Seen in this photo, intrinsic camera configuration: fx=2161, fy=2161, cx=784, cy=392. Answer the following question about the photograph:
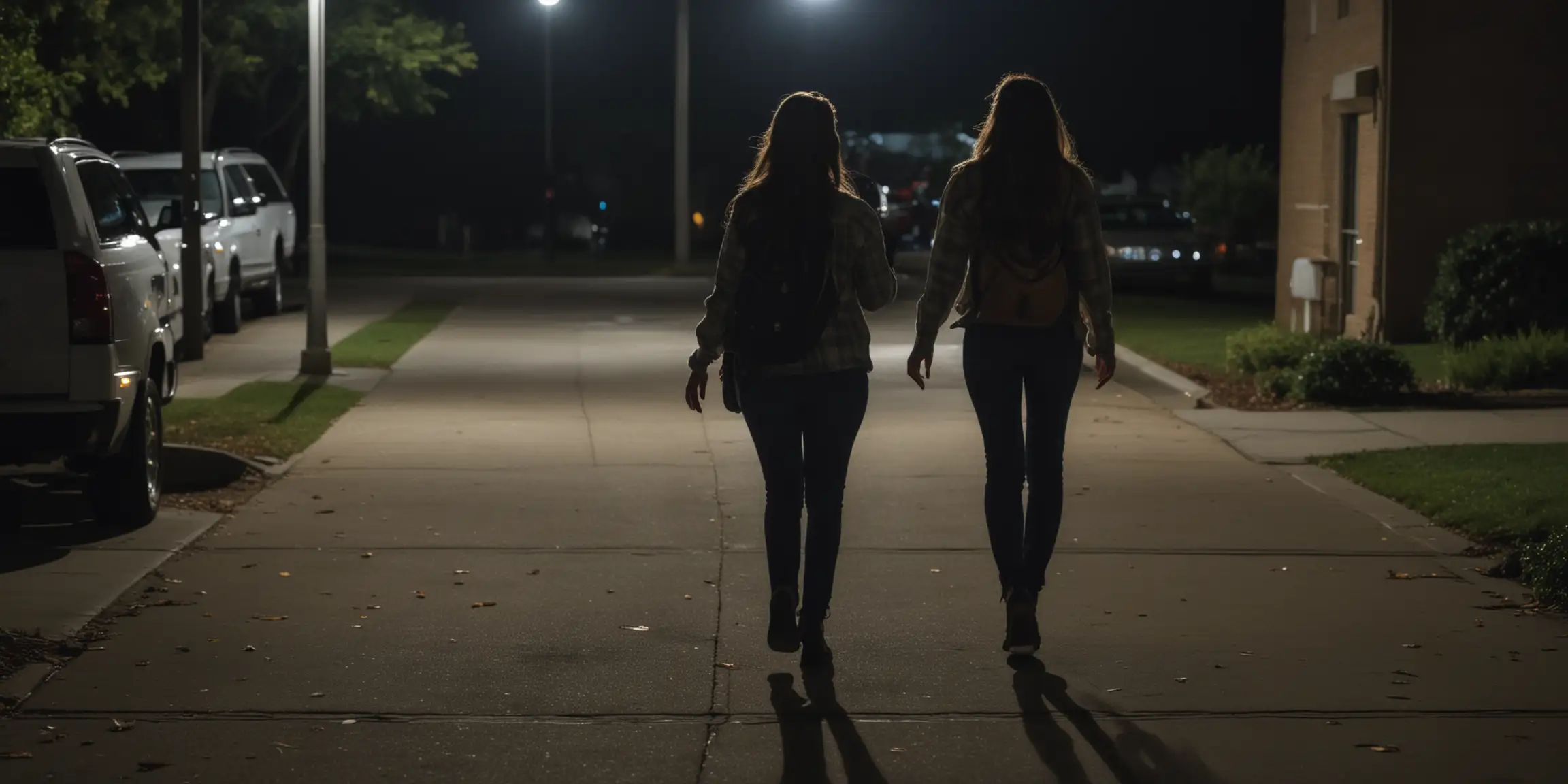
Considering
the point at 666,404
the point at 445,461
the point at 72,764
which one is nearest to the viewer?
the point at 72,764

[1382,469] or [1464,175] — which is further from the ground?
[1464,175]

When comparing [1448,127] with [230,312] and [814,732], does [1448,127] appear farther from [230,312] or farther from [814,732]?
[814,732]

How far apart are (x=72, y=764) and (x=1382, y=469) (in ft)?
25.6

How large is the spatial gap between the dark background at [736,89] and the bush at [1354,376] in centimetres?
3015

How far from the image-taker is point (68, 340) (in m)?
9.25

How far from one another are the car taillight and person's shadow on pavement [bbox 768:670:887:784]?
3838 millimetres

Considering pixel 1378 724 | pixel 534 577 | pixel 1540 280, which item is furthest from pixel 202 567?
pixel 1540 280

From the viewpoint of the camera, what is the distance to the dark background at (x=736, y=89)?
47.2 metres

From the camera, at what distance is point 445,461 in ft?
41.1

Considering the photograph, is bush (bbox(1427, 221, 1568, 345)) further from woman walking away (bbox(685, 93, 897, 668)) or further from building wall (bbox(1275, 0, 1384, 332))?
woman walking away (bbox(685, 93, 897, 668))

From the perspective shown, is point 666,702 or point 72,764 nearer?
point 72,764

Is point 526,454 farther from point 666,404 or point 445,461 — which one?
point 666,404

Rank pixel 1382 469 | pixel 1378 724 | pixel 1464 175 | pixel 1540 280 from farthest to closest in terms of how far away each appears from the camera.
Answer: pixel 1464 175, pixel 1540 280, pixel 1382 469, pixel 1378 724

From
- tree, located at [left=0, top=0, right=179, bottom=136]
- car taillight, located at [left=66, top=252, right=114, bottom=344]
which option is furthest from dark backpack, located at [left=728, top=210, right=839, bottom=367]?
tree, located at [left=0, top=0, right=179, bottom=136]
